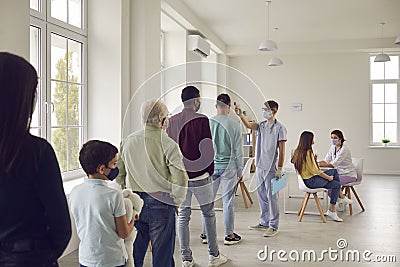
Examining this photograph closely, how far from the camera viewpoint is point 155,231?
2934mm

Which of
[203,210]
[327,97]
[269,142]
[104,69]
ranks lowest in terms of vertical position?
[203,210]

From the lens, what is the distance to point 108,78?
5.05m

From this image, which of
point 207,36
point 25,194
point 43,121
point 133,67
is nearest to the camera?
point 25,194

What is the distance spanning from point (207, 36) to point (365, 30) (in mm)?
3334

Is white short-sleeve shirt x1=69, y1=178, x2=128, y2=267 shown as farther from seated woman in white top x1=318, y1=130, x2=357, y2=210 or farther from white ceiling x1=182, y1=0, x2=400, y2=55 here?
white ceiling x1=182, y1=0, x2=400, y2=55

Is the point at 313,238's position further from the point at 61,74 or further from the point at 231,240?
the point at 61,74

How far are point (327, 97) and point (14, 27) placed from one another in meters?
9.65

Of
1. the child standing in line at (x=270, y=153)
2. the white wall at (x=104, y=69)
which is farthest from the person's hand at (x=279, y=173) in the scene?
the white wall at (x=104, y=69)

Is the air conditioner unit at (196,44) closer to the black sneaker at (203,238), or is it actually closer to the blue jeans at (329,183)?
the blue jeans at (329,183)

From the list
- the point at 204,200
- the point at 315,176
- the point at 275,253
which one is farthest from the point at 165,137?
the point at 315,176

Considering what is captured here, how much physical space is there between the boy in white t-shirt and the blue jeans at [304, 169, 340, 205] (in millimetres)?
3810

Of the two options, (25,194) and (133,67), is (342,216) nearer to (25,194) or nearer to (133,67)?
(133,67)

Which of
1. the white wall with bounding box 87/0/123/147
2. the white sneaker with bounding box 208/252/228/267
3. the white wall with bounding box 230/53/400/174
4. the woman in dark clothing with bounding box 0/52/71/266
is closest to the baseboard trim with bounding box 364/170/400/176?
the white wall with bounding box 230/53/400/174

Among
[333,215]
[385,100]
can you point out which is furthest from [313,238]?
[385,100]
